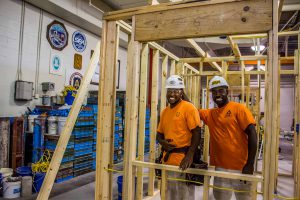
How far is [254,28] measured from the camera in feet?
7.59

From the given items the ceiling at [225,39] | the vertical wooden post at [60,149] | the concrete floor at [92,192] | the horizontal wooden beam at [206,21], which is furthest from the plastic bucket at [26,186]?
the ceiling at [225,39]

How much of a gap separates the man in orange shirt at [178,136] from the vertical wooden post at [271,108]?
80cm

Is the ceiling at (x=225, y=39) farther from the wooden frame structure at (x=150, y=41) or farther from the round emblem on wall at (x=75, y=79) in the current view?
the wooden frame structure at (x=150, y=41)

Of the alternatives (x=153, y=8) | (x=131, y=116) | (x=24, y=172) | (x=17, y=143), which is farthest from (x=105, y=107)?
(x=17, y=143)

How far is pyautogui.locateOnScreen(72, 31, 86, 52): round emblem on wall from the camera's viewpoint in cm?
786

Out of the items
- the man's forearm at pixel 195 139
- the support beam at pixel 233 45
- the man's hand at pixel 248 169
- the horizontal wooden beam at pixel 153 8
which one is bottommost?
the man's hand at pixel 248 169

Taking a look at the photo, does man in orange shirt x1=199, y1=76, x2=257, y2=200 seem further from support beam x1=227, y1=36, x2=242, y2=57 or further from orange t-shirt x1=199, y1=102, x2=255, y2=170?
support beam x1=227, y1=36, x2=242, y2=57

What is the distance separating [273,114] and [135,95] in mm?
1412

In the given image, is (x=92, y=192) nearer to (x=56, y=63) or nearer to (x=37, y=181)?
(x=37, y=181)

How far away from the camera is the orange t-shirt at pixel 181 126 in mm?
2955

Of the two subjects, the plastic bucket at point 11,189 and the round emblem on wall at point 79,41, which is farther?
the round emblem on wall at point 79,41

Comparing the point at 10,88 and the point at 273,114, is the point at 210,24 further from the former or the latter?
the point at 10,88

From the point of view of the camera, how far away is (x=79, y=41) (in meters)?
8.06

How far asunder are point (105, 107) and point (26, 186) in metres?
3.00
